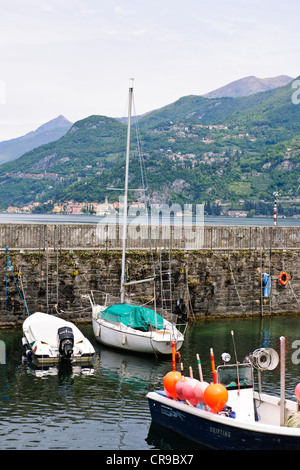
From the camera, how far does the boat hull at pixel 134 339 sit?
24672mm

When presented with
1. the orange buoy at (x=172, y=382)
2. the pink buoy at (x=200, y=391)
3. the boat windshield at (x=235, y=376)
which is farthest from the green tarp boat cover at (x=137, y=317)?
the pink buoy at (x=200, y=391)

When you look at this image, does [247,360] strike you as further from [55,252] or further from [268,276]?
[268,276]

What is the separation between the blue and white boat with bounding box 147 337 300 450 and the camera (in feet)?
46.1

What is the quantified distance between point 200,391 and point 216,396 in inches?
25.7

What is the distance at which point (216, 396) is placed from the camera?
48.2 ft

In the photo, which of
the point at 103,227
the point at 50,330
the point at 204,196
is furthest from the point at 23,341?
the point at 204,196

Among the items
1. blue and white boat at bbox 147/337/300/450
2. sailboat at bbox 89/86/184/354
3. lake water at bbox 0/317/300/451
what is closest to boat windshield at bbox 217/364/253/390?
blue and white boat at bbox 147/337/300/450

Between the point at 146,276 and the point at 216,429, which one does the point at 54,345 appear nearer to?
the point at 146,276

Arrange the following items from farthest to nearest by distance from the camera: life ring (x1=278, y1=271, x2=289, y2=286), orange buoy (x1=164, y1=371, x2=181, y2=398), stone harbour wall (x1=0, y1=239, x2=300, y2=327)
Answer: life ring (x1=278, y1=271, x2=289, y2=286), stone harbour wall (x1=0, y1=239, x2=300, y2=327), orange buoy (x1=164, y1=371, x2=181, y2=398)

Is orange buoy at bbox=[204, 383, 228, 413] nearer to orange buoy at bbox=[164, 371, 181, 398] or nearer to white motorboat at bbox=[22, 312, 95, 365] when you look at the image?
orange buoy at bbox=[164, 371, 181, 398]

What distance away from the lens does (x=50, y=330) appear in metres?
25.5

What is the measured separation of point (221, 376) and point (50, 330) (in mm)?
11283

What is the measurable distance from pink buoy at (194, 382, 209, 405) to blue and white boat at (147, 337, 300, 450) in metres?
0.26

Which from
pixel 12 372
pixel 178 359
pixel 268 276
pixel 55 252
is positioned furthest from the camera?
pixel 268 276
